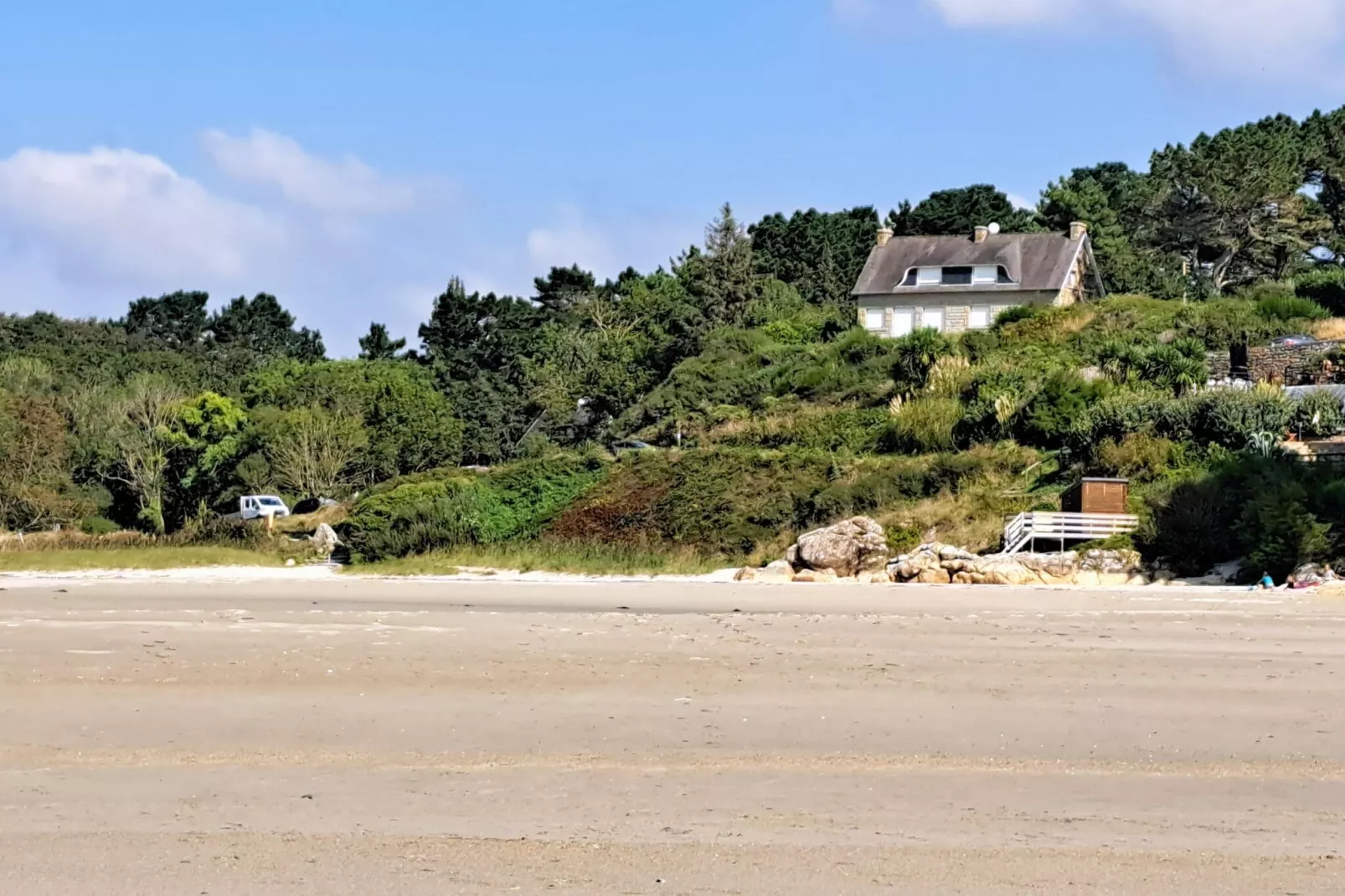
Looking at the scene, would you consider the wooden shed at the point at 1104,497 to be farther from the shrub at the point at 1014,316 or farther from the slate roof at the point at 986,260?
the slate roof at the point at 986,260

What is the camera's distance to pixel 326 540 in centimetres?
3078

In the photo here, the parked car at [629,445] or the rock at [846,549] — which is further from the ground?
the parked car at [629,445]

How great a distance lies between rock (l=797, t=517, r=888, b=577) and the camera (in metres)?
23.0

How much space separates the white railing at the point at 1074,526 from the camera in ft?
74.0

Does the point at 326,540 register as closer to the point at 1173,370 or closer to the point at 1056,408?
the point at 1056,408

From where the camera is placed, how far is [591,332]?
219ft

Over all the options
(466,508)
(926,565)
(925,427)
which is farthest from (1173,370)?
(466,508)

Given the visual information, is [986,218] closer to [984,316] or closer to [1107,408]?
[984,316]

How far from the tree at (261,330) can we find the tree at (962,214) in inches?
1631

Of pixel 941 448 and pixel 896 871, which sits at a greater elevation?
pixel 941 448

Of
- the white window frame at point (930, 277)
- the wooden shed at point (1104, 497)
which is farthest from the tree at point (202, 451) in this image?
the wooden shed at point (1104, 497)

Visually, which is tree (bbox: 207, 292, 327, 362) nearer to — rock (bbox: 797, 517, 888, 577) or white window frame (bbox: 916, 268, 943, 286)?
white window frame (bbox: 916, 268, 943, 286)

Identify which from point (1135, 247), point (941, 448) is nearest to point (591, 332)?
point (1135, 247)

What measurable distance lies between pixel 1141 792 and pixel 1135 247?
63.1 meters
